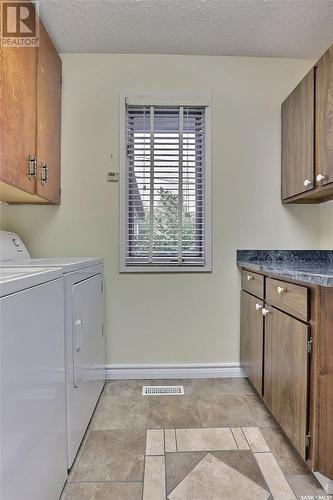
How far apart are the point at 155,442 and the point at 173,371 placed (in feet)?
2.39

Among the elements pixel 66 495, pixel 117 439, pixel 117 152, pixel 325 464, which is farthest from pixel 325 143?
pixel 66 495

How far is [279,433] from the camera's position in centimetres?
155

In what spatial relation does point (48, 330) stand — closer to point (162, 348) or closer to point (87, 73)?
point (162, 348)

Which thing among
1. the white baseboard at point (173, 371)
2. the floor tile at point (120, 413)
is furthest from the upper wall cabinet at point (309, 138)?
the floor tile at point (120, 413)

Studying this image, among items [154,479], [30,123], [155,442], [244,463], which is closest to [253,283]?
[244,463]

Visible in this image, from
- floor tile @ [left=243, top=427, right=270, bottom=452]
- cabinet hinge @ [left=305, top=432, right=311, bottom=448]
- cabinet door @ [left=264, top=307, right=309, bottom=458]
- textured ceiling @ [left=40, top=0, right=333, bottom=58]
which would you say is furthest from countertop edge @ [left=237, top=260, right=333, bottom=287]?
textured ceiling @ [left=40, top=0, right=333, bottom=58]

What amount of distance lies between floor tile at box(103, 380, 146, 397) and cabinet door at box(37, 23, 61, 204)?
1.41 meters

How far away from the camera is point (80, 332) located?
57.0 inches

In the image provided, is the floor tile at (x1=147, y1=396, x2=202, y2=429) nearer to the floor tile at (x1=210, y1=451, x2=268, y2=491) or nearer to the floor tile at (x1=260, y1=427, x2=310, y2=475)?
the floor tile at (x1=210, y1=451, x2=268, y2=491)

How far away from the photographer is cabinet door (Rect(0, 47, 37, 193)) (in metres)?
1.36

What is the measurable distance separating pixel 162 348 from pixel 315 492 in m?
1.24

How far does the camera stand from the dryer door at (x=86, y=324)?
4.58ft

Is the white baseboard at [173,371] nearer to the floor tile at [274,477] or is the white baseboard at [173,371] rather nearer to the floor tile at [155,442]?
the floor tile at [155,442]

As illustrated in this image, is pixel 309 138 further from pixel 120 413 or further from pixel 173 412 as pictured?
pixel 120 413
